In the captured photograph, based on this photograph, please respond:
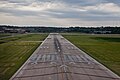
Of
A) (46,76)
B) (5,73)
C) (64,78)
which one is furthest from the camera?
(5,73)

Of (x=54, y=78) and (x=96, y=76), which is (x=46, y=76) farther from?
(x=96, y=76)

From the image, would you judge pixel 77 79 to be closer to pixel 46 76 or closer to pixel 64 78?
pixel 64 78

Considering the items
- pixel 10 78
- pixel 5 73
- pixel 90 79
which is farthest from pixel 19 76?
pixel 90 79

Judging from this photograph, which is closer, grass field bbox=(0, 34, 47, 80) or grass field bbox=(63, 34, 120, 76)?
grass field bbox=(0, 34, 47, 80)

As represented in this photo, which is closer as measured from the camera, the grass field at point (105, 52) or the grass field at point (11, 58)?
the grass field at point (11, 58)

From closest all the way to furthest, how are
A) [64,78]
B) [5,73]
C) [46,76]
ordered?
[64,78]
[46,76]
[5,73]

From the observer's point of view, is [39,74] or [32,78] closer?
[32,78]

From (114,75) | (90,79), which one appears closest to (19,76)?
(90,79)

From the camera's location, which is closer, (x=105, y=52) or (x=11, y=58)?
(x=11, y=58)

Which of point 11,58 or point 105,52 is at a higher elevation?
point 11,58
